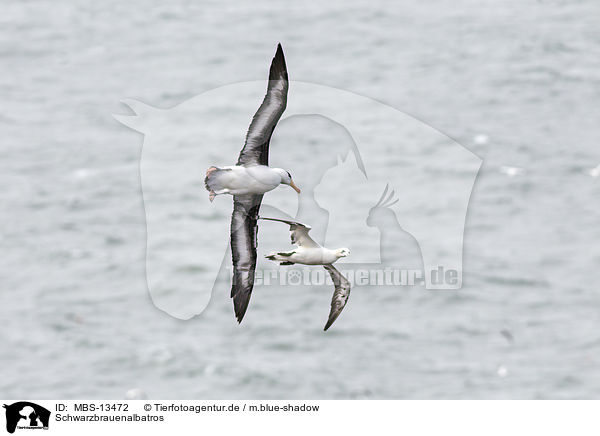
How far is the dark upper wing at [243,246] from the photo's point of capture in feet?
37.5

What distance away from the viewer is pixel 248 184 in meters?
11.5

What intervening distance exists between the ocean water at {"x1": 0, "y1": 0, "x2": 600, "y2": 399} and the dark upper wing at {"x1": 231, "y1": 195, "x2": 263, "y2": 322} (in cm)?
5571

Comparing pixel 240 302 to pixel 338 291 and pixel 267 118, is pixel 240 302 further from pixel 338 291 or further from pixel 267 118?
pixel 267 118

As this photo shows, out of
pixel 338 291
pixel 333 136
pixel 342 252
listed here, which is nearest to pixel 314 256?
pixel 342 252

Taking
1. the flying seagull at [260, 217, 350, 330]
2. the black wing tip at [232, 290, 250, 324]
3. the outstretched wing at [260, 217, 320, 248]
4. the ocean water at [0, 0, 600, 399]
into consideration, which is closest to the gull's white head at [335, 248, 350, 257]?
the flying seagull at [260, 217, 350, 330]

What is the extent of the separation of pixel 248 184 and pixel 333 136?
69.6 metres

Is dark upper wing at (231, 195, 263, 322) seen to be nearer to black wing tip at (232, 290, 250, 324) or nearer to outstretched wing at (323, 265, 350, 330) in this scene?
black wing tip at (232, 290, 250, 324)

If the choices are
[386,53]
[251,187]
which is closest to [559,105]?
[386,53]

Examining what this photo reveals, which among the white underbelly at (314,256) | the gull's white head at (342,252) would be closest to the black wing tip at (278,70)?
the white underbelly at (314,256)

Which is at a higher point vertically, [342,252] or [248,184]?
[248,184]

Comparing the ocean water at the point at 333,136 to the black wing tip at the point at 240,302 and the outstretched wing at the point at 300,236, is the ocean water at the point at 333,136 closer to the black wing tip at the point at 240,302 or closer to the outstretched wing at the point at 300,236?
the outstretched wing at the point at 300,236

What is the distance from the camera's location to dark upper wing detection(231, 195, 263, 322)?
1143cm

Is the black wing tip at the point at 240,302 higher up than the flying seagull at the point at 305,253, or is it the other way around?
the flying seagull at the point at 305,253

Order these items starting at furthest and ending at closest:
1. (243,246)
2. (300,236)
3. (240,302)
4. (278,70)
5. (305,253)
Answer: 1. (278,70)
2. (300,236)
3. (243,246)
4. (305,253)
5. (240,302)
